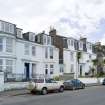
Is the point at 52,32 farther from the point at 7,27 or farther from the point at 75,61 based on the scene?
the point at 7,27

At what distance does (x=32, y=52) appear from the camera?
50.3 m

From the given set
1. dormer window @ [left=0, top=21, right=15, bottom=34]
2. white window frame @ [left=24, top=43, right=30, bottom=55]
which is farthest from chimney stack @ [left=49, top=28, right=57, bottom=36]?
dormer window @ [left=0, top=21, right=15, bottom=34]

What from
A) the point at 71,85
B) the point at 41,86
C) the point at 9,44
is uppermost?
the point at 9,44

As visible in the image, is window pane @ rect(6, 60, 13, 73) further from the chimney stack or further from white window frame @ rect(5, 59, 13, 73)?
the chimney stack

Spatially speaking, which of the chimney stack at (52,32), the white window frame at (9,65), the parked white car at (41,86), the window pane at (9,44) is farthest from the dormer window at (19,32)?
the parked white car at (41,86)

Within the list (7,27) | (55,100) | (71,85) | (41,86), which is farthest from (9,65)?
(55,100)

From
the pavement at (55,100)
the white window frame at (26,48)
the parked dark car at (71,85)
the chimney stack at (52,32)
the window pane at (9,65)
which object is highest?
the chimney stack at (52,32)

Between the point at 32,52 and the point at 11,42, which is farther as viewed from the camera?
the point at 32,52

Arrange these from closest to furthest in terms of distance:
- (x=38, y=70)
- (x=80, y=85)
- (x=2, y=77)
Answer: (x=2, y=77), (x=80, y=85), (x=38, y=70)

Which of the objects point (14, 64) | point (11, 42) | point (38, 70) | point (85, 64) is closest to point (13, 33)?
point (11, 42)

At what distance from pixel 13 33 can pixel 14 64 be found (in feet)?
16.0

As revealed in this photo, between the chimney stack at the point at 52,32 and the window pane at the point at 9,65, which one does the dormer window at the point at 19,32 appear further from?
the chimney stack at the point at 52,32

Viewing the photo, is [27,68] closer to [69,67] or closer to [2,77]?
[69,67]

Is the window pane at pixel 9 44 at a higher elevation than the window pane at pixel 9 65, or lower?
higher
